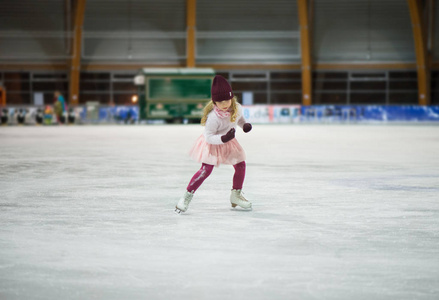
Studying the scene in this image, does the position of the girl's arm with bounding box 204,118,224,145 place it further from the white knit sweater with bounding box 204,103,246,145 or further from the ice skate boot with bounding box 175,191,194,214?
the ice skate boot with bounding box 175,191,194,214

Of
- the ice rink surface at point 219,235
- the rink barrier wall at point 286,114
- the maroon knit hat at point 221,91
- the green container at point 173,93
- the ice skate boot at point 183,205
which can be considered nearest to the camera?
the ice rink surface at point 219,235

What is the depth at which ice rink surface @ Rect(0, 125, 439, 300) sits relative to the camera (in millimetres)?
4871

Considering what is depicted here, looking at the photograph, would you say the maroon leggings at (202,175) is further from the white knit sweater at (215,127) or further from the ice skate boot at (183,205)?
the white knit sweater at (215,127)

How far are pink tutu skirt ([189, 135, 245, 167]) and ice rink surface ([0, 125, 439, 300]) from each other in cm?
60

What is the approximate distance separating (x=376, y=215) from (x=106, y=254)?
11.1ft

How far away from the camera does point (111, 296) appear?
459 cm

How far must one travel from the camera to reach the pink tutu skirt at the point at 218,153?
323 inches

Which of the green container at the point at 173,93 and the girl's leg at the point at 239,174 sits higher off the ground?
the green container at the point at 173,93

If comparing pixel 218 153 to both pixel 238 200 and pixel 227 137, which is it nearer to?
pixel 227 137

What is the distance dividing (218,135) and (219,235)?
158 cm

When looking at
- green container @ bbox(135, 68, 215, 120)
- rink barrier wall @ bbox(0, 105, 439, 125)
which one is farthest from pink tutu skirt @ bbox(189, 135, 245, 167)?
green container @ bbox(135, 68, 215, 120)

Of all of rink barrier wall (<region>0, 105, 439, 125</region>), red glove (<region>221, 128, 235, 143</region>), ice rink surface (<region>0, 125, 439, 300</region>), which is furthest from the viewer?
rink barrier wall (<region>0, 105, 439, 125</region>)

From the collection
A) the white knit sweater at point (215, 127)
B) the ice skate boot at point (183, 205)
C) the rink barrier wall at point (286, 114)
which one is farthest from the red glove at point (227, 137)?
the rink barrier wall at point (286, 114)

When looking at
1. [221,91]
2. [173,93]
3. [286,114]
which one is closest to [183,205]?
[221,91]
